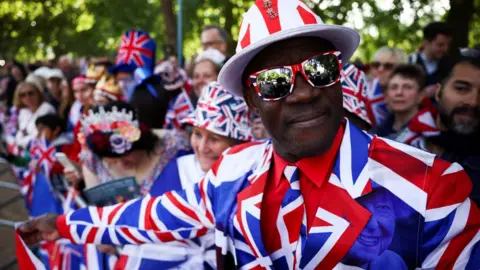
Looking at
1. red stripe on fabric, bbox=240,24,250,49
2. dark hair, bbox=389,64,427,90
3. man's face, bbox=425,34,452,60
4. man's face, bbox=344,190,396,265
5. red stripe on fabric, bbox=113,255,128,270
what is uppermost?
red stripe on fabric, bbox=240,24,250,49

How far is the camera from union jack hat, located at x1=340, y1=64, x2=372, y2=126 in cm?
291

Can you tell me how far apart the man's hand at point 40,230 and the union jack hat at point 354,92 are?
166 cm

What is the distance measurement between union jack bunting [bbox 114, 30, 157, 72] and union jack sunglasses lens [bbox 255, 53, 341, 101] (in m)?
4.10

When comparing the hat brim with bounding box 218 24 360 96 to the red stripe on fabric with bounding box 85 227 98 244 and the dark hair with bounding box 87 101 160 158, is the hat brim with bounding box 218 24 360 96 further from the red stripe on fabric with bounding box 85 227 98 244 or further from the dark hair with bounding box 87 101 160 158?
the dark hair with bounding box 87 101 160 158

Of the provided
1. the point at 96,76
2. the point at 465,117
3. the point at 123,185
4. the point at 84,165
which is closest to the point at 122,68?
the point at 96,76

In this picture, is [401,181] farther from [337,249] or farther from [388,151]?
[337,249]

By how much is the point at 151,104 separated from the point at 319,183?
3226mm

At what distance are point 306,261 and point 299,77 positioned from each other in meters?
0.59

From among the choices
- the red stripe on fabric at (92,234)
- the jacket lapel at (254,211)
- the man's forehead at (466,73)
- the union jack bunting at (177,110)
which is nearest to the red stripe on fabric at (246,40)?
the jacket lapel at (254,211)

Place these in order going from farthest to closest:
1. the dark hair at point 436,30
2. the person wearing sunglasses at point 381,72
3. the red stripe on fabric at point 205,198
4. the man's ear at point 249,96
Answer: the dark hair at point 436,30 < the person wearing sunglasses at point 381,72 < the red stripe on fabric at point 205,198 < the man's ear at point 249,96

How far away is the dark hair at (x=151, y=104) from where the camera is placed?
15.0 feet

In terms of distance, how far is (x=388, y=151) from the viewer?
1.62 m

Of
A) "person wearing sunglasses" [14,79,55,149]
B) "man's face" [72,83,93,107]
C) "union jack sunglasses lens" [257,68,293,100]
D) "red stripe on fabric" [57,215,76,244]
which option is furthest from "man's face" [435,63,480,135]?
"person wearing sunglasses" [14,79,55,149]

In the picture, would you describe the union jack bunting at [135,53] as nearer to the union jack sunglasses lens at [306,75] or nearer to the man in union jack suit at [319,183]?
the man in union jack suit at [319,183]
